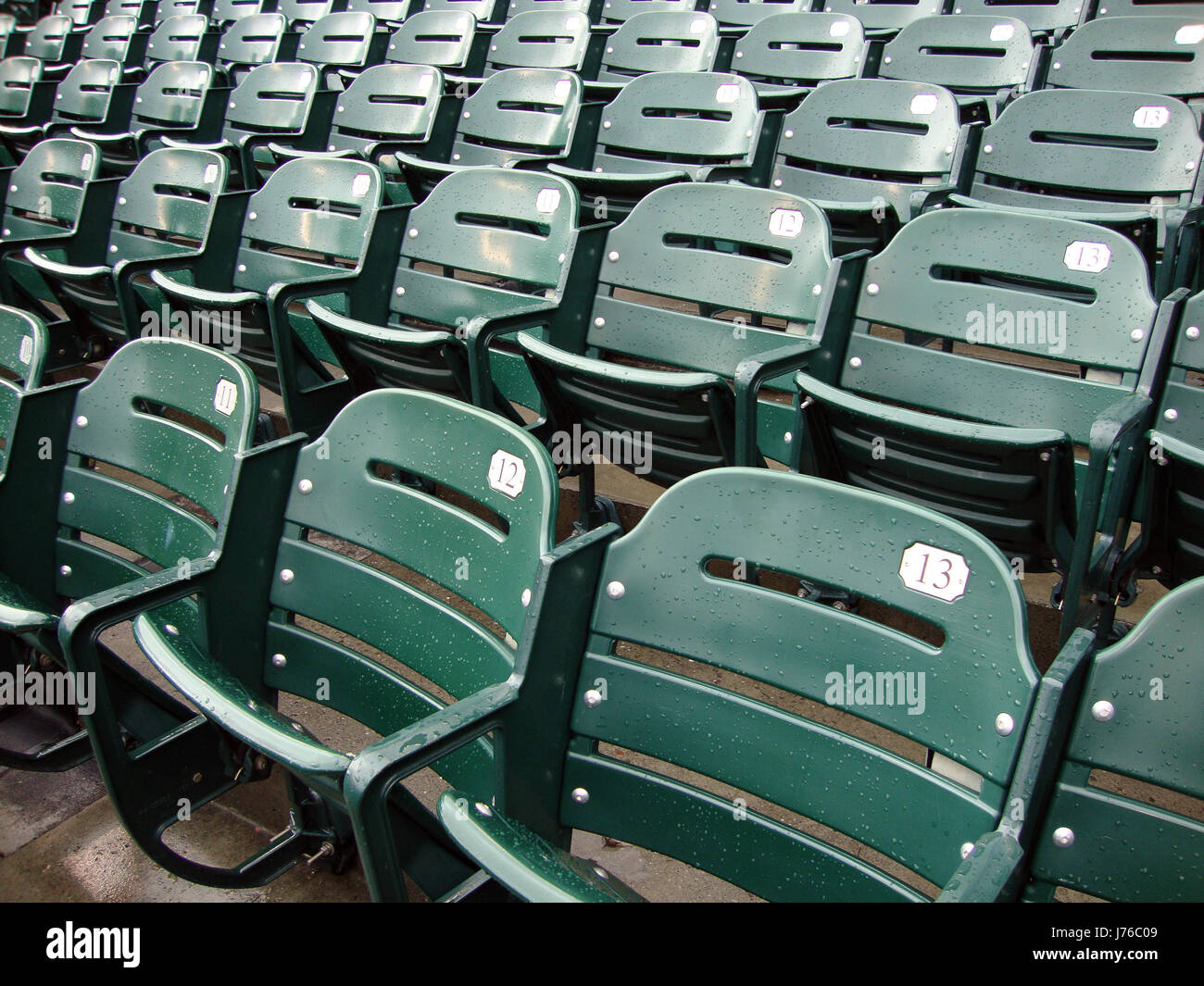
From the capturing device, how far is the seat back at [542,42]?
14.9 feet

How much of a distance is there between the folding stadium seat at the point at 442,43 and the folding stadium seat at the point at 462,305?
2.24m

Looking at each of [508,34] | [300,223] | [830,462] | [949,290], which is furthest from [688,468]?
[508,34]

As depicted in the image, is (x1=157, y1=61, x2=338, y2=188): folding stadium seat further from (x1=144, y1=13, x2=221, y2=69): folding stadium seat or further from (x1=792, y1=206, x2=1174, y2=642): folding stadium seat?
(x1=792, y1=206, x2=1174, y2=642): folding stadium seat

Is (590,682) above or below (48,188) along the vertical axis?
below

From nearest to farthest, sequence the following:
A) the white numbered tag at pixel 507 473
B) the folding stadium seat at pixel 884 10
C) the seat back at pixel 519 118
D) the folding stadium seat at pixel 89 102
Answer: the white numbered tag at pixel 507 473 < the seat back at pixel 519 118 < the folding stadium seat at pixel 884 10 < the folding stadium seat at pixel 89 102

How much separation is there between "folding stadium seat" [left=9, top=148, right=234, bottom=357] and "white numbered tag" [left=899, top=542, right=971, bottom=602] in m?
2.47

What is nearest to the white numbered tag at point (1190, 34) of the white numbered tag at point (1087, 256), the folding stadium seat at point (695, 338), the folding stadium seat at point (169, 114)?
the folding stadium seat at point (695, 338)

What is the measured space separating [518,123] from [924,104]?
4.93 ft

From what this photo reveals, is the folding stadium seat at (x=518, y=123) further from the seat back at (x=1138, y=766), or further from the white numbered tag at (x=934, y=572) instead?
the seat back at (x=1138, y=766)

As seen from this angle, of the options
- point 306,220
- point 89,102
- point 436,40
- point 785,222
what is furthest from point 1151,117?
point 89,102

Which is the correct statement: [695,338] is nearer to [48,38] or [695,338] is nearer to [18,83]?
[18,83]

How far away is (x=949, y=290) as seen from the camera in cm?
205

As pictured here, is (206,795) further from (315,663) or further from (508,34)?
(508,34)

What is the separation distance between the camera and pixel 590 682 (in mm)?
1219
